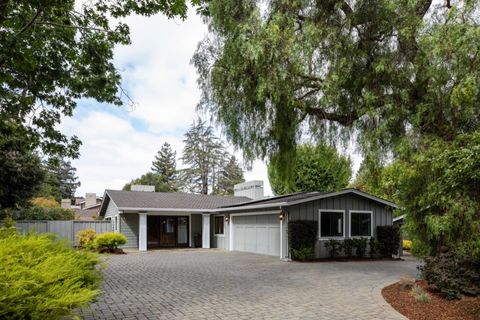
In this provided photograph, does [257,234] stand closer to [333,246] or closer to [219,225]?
[333,246]

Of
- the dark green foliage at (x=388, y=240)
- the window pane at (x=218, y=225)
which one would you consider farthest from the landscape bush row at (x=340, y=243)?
the window pane at (x=218, y=225)

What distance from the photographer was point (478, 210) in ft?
21.4

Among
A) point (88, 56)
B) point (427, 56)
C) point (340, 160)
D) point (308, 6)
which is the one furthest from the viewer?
point (340, 160)

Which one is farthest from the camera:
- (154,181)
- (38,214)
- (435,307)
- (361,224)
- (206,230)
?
(154,181)

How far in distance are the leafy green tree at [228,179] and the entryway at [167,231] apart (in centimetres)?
2552

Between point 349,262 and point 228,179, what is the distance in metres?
34.8

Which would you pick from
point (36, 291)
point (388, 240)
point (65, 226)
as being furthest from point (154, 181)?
point (36, 291)

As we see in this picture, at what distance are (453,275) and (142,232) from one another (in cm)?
1563

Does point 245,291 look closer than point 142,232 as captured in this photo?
Yes

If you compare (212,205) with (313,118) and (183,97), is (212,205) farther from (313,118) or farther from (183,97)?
(313,118)

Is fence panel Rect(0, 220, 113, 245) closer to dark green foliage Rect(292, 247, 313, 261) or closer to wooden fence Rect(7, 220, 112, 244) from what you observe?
wooden fence Rect(7, 220, 112, 244)

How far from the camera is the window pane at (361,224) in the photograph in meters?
15.9

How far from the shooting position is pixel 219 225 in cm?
2175

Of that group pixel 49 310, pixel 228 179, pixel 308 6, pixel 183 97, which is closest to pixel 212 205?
pixel 183 97
